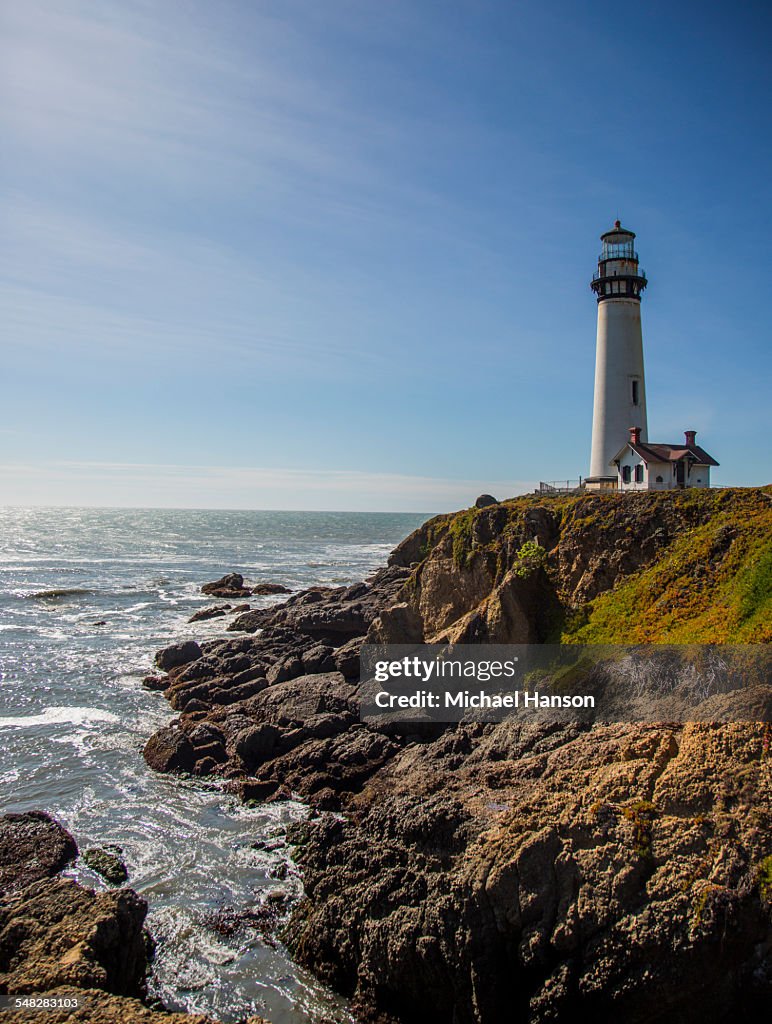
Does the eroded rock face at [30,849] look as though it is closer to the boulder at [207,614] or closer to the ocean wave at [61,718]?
the ocean wave at [61,718]

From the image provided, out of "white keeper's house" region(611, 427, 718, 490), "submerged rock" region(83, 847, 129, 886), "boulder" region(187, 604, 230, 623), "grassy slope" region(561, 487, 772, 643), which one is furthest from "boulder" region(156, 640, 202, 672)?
"white keeper's house" region(611, 427, 718, 490)

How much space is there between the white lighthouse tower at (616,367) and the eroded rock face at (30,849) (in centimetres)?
2817

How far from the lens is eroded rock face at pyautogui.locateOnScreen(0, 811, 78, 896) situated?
13578 millimetres

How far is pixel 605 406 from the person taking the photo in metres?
35.5

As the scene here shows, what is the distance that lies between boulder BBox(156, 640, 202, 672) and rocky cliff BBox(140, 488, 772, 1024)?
9.49 meters

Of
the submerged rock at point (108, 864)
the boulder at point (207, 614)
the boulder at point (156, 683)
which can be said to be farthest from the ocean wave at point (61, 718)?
the boulder at point (207, 614)

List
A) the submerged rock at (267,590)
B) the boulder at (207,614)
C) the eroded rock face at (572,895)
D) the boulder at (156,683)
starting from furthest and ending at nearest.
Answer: the submerged rock at (267,590)
the boulder at (207,614)
the boulder at (156,683)
the eroded rock face at (572,895)

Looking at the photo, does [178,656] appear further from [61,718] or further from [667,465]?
[667,465]

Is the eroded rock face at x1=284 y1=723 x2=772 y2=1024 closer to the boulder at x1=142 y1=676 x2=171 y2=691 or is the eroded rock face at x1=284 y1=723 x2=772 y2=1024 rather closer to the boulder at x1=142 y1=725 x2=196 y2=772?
the boulder at x1=142 y1=725 x2=196 y2=772

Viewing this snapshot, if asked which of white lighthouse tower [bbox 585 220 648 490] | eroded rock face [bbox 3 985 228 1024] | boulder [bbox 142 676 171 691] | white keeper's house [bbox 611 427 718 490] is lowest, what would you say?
boulder [bbox 142 676 171 691]

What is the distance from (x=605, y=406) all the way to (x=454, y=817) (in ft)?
90.9

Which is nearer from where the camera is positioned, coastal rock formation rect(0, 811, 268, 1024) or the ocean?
coastal rock formation rect(0, 811, 268, 1024)

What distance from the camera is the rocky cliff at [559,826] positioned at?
9336 millimetres

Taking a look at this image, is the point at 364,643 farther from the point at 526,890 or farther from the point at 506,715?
the point at 526,890
